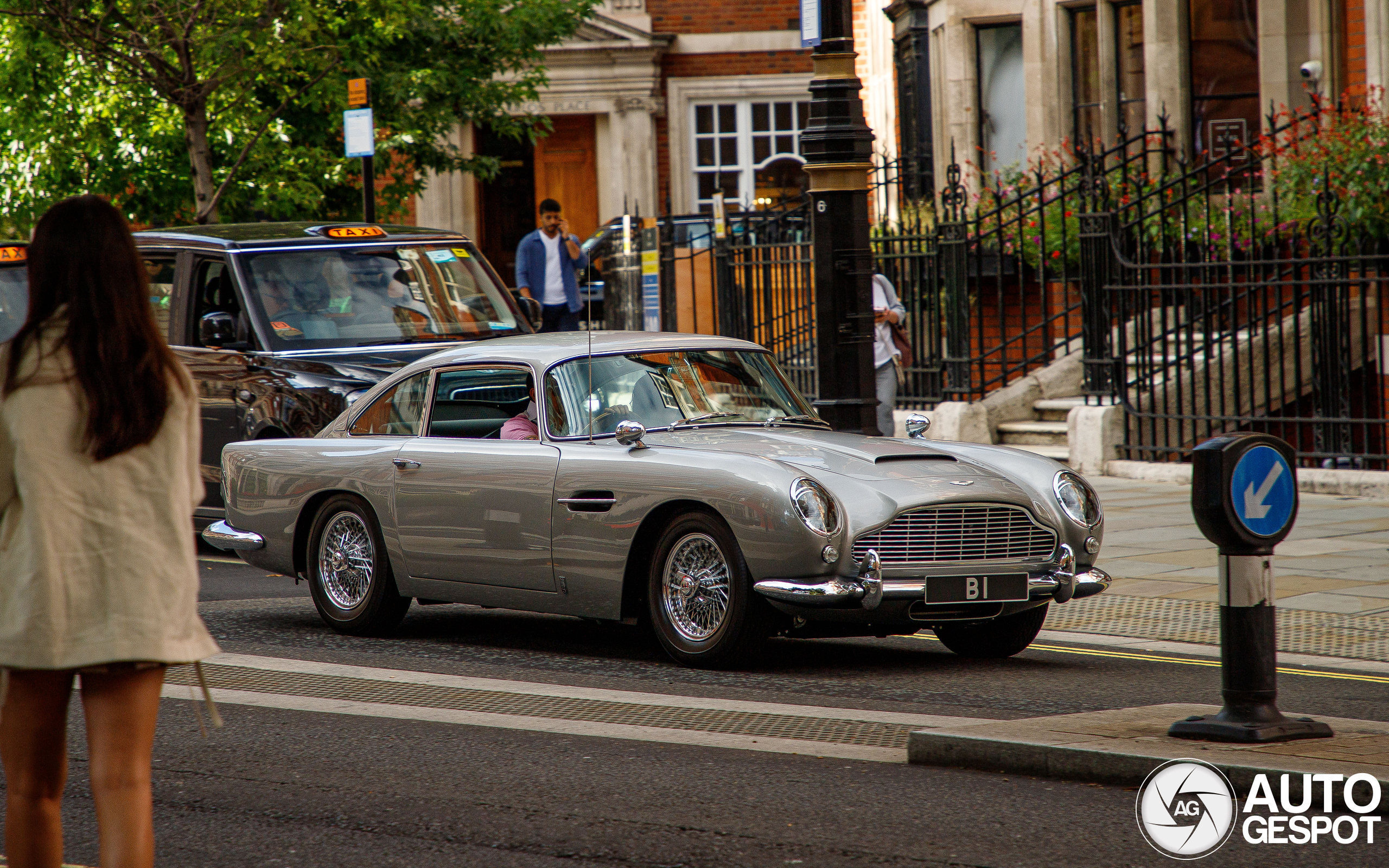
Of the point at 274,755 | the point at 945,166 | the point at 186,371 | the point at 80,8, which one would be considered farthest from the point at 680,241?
the point at 186,371

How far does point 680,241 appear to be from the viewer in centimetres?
2391

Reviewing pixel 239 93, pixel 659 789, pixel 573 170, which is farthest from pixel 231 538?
pixel 573 170

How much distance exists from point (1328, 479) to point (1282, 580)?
3695 mm

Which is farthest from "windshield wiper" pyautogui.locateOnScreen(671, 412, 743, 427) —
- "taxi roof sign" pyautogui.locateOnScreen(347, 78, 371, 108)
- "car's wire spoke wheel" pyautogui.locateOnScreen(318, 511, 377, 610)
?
"taxi roof sign" pyautogui.locateOnScreen(347, 78, 371, 108)

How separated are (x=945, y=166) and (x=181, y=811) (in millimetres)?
17054

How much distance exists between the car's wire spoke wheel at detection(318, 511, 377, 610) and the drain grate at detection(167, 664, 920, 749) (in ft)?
3.42

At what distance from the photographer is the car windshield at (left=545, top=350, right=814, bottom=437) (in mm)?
8109

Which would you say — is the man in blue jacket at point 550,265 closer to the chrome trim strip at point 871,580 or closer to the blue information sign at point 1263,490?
the chrome trim strip at point 871,580

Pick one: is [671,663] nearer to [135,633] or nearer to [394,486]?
[394,486]

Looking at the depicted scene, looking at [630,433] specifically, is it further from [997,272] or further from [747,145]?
[747,145]

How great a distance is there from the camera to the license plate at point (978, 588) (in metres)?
7.07

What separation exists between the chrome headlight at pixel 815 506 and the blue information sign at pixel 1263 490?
184 cm

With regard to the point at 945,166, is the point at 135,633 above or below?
below

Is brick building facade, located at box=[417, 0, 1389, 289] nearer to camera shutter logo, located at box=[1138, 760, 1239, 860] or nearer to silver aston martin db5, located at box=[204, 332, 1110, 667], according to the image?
silver aston martin db5, located at box=[204, 332, 1110, 667]
